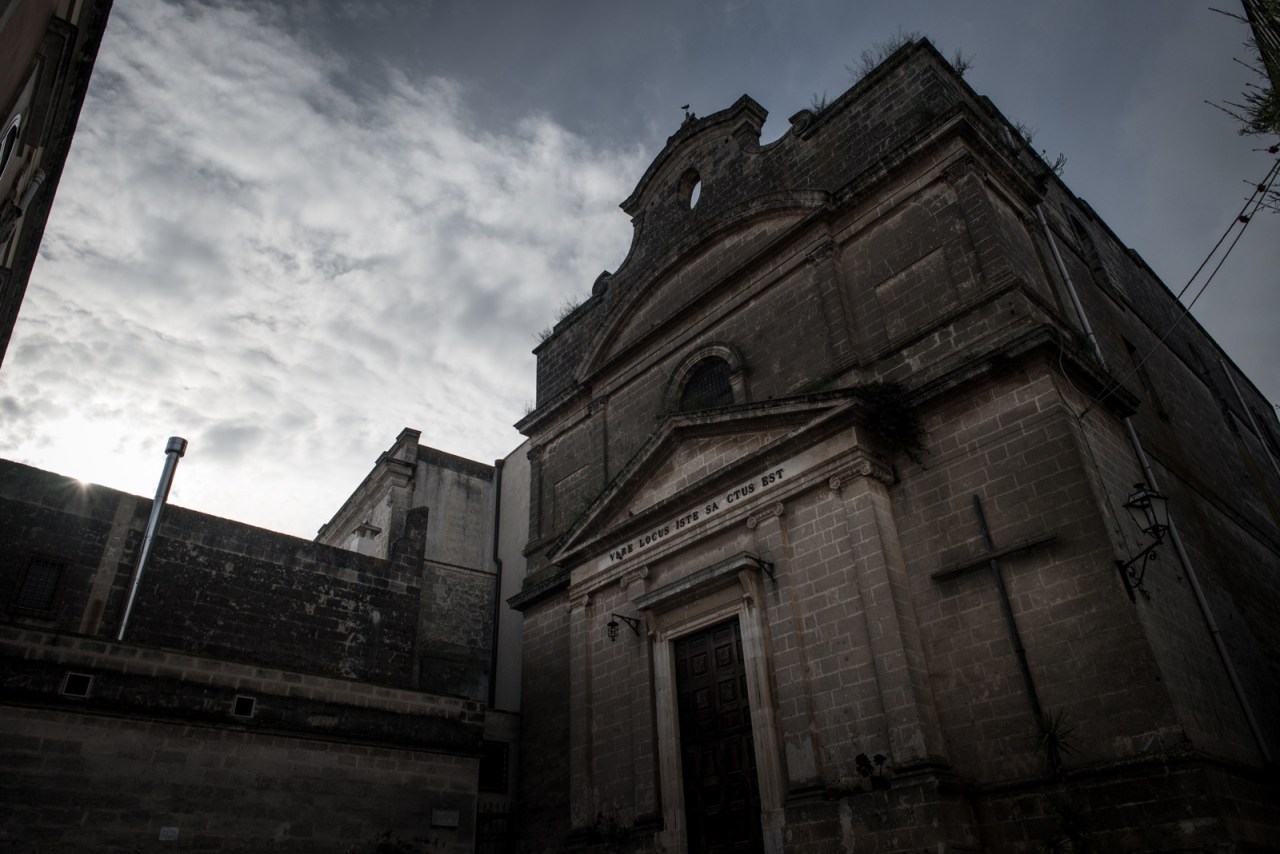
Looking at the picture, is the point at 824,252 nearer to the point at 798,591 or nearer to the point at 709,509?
the point at 709,509

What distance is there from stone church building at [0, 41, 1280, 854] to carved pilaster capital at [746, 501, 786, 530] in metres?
0.05

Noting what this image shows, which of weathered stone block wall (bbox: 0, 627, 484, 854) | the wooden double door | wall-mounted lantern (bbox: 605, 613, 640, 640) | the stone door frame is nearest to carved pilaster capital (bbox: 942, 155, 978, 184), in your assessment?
the stone door frame

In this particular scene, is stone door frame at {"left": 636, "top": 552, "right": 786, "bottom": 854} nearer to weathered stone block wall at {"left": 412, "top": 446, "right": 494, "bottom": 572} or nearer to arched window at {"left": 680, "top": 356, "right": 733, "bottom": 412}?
arched window at {"left": 680, "top": 356, "right": 733, "bottom": 412}

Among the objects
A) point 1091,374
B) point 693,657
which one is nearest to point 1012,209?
point 1091,374

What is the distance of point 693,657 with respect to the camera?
12.1m

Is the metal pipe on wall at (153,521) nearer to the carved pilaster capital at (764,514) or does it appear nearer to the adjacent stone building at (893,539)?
the adjacent stone building at (893,539)

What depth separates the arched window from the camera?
47.2ft

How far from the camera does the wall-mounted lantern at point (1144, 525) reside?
857cm

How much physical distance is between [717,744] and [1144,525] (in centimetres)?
574

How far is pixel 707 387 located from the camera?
14812 millimetres

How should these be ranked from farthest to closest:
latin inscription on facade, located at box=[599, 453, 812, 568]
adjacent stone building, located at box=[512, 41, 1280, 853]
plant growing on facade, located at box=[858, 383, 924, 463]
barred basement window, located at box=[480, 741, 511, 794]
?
barred basement window, located at box=[480, 741, 511, 794] → latin inscription on facade, located at box=[599, 453, 812, 568] → plant growing on facade, located at box=[858, 383, 924, 463] → adjacent stone building, located at box=[512, 41, 1280, 853]

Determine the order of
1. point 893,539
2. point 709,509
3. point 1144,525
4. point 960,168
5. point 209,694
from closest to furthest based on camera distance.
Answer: point 1144,525 → point 893,539 → point 209,694 → point 960,168 → point 709,509

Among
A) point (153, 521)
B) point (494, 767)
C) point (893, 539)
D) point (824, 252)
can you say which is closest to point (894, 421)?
point (893, 539)

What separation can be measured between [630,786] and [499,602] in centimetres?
893
